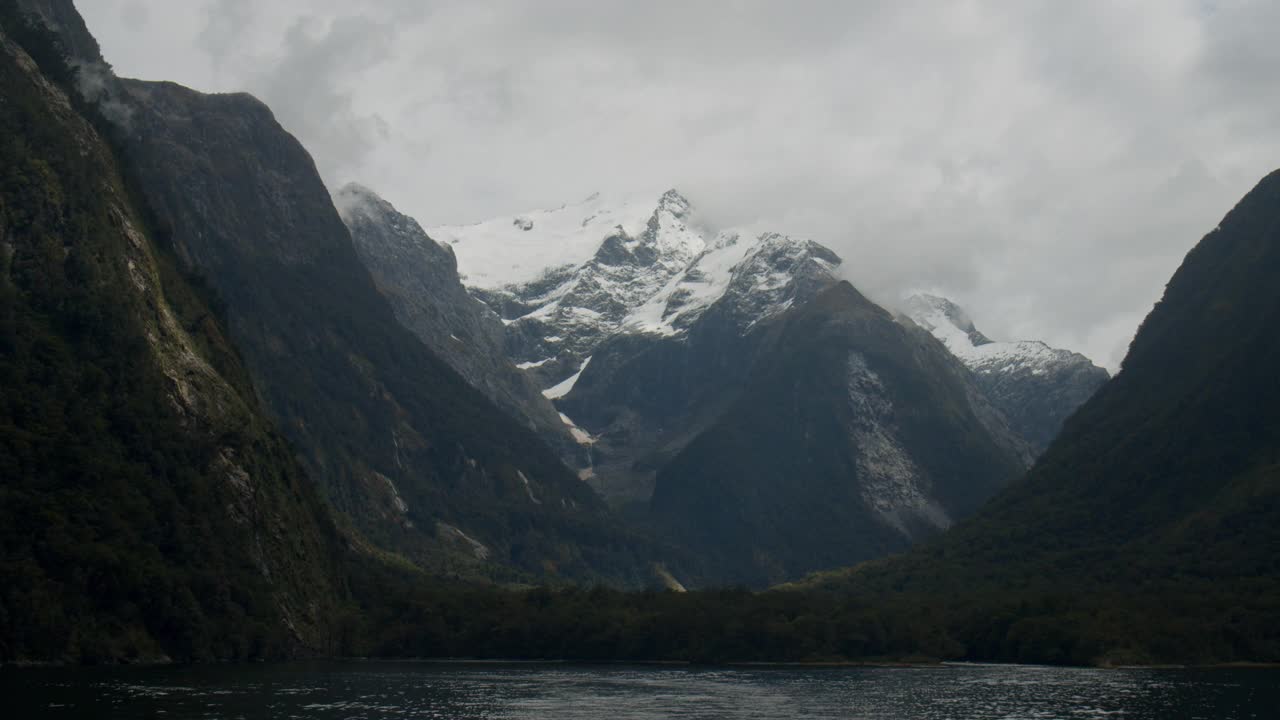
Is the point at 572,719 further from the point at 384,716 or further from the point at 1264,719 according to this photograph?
the point at 1264,719

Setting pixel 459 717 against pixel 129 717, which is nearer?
pixel 129 717

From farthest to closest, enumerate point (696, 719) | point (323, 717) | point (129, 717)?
1. point (696, 719)
2. point (323, 717)
3. point (129, 717)

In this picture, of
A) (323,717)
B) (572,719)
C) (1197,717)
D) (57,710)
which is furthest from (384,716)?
(1197,717)

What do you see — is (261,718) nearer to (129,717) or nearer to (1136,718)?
(129,717)

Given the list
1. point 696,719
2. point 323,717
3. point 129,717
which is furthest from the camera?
point 696,719

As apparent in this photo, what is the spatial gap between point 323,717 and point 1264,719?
11342 cm

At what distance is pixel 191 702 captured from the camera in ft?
639

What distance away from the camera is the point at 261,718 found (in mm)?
181250

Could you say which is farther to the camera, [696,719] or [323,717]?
[696,719]

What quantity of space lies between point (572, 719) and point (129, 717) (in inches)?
2124

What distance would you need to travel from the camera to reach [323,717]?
18688cm

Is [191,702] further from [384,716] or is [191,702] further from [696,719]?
[696,719]

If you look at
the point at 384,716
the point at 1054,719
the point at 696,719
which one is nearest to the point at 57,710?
the point at 384,716

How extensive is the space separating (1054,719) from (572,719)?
60.5m
